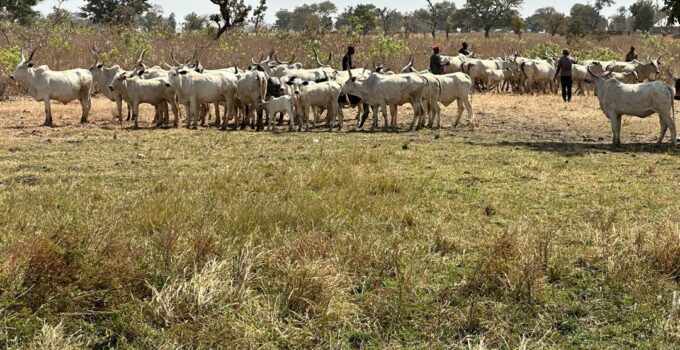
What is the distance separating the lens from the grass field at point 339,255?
14.5ft

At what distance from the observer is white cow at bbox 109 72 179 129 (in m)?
15.3

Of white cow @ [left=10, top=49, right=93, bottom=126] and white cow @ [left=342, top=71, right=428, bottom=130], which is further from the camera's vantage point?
white cow @ [left=10, top=49, right=93, bottom=126]

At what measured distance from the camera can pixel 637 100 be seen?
12039 mm

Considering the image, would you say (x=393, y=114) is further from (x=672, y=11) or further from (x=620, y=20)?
(x=620, y=20)

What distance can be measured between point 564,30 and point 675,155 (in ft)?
171

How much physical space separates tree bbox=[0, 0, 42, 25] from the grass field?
109ft

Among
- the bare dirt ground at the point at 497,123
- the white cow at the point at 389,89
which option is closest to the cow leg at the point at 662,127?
the bare dirt ground at the point at 497,123

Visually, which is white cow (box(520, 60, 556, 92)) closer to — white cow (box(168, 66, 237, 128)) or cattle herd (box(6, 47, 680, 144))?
cattle herd (box(6, 47, 680, 144))

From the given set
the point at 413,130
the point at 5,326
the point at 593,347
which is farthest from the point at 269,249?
the point at 413,130

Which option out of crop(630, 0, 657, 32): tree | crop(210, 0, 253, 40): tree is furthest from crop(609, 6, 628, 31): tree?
crop(210, 0, 253, 40): tree

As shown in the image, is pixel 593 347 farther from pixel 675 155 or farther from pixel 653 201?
pixel 675 155

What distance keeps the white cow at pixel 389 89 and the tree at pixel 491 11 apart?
180ft

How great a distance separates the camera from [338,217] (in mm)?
6809

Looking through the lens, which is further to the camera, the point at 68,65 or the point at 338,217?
the point at 68,65
